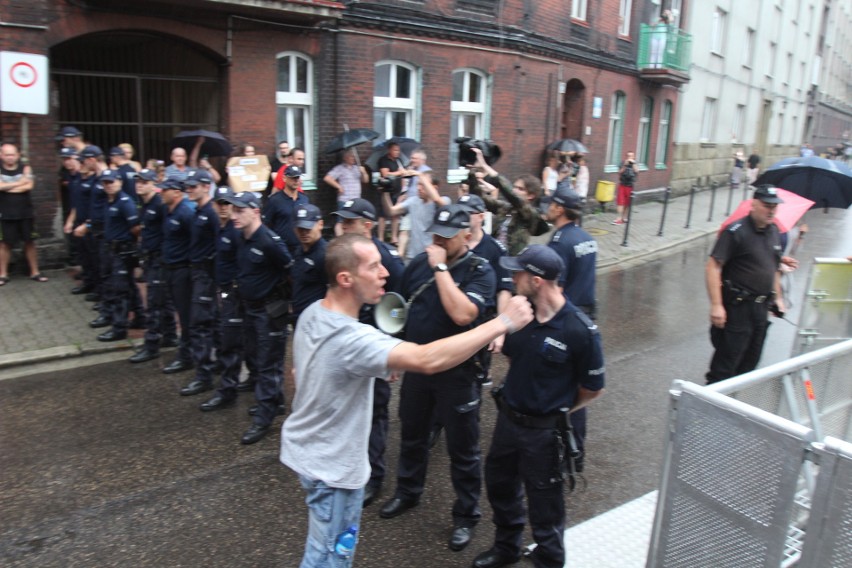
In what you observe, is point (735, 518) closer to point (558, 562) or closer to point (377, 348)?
point (558, 562)

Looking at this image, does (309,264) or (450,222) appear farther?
(309,264)

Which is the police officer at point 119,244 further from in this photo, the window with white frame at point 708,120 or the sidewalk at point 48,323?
the window with white frame at point 708,120

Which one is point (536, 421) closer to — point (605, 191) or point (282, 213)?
point (282, 213)

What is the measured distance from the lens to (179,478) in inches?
192

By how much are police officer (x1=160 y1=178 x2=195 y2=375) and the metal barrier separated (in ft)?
16.6

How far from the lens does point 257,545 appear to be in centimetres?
411

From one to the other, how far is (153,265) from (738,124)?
2995 centimetres

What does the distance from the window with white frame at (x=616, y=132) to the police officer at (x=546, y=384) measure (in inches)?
718

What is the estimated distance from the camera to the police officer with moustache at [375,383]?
185 inches

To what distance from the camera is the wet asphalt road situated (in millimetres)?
4094

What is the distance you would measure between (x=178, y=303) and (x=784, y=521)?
573 cm

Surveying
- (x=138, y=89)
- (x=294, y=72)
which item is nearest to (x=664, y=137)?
(x=294, y=72)

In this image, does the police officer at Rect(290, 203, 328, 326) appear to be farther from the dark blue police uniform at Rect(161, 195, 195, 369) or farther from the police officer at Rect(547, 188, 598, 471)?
the dark blue police uniform at Rect(161, 195, 195, 369)

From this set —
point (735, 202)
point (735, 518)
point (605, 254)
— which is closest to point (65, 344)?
point (735, 518)
